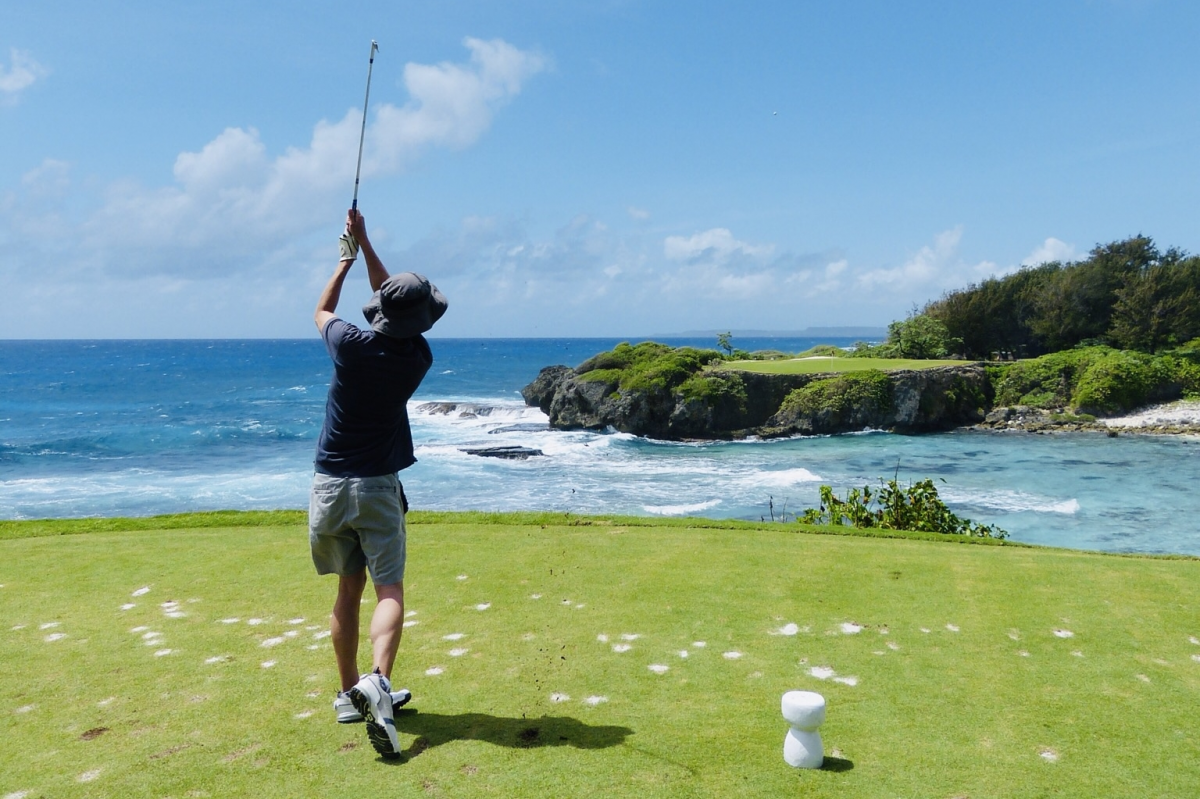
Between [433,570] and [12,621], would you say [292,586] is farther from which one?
[12,621]

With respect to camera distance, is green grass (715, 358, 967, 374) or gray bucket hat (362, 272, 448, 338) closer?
gray bucket hat (362, 272, 448, 338)

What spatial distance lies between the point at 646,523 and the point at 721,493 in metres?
14.8

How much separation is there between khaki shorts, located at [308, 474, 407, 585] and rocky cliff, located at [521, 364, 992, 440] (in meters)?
33.4

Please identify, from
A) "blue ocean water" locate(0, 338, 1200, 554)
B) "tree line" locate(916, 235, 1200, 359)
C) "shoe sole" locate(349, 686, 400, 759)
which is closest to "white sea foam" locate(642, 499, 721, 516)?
"blue ocean water" locate(0, 338, 1200, 554)

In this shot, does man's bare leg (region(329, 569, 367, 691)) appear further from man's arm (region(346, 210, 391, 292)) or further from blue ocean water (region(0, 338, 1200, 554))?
blue ocean water (region(0, 338, 1200, 554))

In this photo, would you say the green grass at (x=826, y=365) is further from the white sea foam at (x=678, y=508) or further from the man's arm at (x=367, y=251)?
the man's arm at (x=367, y=251)

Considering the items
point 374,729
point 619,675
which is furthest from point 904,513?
point 374,729

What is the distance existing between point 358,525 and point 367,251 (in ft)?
5.37

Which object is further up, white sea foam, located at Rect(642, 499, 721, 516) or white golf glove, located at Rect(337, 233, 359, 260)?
white golf glove, located at Rect(337, 233, 359, 260)

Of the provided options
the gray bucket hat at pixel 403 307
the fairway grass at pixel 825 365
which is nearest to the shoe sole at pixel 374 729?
the gray bucket hat at pixel 403 307

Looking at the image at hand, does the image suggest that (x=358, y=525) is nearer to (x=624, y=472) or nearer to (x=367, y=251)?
(x=367, y=251)

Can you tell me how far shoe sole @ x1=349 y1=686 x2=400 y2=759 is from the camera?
12.4 feet

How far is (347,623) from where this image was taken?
14.6ft

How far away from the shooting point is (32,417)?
55750 mm
